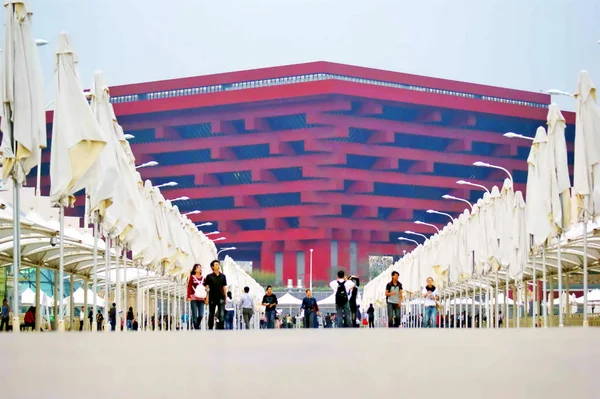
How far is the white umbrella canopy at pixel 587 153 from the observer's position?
75.4 feet

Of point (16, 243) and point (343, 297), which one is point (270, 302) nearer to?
point (343, 297)

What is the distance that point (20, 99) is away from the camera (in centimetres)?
1828

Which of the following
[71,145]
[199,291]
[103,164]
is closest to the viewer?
[71,145]

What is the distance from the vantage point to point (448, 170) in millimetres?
120812

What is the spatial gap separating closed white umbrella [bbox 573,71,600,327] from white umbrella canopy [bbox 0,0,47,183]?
10.6 m

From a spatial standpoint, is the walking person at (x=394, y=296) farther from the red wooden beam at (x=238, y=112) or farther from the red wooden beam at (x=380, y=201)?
the red wooden beam at (x=238, y=112)

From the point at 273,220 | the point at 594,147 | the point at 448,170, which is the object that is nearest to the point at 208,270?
the point at 594,147

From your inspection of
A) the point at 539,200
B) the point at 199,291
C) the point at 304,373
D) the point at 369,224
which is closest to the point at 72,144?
the point at 199,291

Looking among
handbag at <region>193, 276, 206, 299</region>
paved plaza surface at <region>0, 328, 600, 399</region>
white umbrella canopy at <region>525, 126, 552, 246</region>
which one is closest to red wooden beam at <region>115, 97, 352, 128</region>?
white umbrella canopy at <region>525, 126, 552, 246</region>

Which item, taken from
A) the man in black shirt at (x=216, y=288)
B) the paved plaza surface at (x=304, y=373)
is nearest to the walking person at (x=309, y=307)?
the man in black shirt at (x=216, y=288)

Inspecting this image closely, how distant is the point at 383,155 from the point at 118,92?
92.4 ft

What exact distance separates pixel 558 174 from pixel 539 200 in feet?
2.29

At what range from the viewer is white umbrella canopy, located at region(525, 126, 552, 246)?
25.5m

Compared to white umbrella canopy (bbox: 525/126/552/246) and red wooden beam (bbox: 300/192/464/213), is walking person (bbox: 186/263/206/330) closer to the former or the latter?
white umbrella canopy (bbox: 525/126/552/246)
